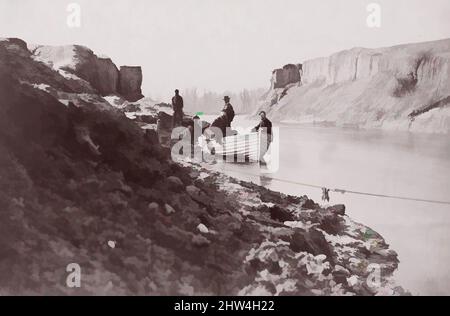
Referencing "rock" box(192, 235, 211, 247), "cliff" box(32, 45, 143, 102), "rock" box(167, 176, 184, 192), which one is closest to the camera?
"rock" box(192, 235, 211, 247)

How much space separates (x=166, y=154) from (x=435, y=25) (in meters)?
3.39

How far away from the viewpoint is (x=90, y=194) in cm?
391

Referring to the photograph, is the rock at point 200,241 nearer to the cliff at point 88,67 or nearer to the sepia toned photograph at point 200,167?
the sepia toned photograph at point 200,167

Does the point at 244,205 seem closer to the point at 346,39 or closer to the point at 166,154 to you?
the point at 166,154

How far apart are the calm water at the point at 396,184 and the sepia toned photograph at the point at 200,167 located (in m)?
0.02

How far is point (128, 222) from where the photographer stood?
152 inches

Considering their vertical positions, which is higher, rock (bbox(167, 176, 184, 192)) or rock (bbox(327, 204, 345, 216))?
rock (bbox(167, 176, 184, 192))

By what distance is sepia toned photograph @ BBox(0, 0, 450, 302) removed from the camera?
3689 mm

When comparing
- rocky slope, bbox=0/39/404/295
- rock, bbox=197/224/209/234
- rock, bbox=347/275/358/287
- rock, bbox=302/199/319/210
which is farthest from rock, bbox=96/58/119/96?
rock, bbox=347/275/358/287

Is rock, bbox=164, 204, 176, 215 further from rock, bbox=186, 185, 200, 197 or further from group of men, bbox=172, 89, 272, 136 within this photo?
group of men, bbox=172, 89, 272, 136

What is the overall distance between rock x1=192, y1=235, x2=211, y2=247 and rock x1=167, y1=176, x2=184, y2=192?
0.67 m

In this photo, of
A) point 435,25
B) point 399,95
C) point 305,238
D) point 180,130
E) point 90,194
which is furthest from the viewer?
point 399,95

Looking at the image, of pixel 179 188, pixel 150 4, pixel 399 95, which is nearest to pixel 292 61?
pixel 150 4
